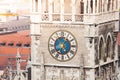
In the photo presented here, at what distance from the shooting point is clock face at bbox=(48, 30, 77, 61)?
56.7m

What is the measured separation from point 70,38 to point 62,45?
945mm

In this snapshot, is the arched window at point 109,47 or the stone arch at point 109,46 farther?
the arched window at point 109,47

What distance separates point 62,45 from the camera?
2244 inches

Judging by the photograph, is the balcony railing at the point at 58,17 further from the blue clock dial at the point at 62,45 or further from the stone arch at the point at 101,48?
the stone arch at the point at 101,48

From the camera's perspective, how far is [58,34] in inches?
2243

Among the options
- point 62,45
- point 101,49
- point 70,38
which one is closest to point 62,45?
point 62,45

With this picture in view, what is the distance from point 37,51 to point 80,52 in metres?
3.84

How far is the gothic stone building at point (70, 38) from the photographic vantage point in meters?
56.2

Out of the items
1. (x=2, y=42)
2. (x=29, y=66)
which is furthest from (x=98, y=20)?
(x=2, y=42)

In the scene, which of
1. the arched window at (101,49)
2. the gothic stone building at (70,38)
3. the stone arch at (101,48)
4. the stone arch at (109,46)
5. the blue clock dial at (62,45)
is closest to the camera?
the gothic stone building at (70,38)

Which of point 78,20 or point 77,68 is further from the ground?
point 78,20

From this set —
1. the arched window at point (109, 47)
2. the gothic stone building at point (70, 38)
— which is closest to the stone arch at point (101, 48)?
the gothic stone building at point (70, 38)

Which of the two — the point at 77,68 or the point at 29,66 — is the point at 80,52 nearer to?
the point at 77,68

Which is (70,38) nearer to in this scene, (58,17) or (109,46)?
(58,17)
